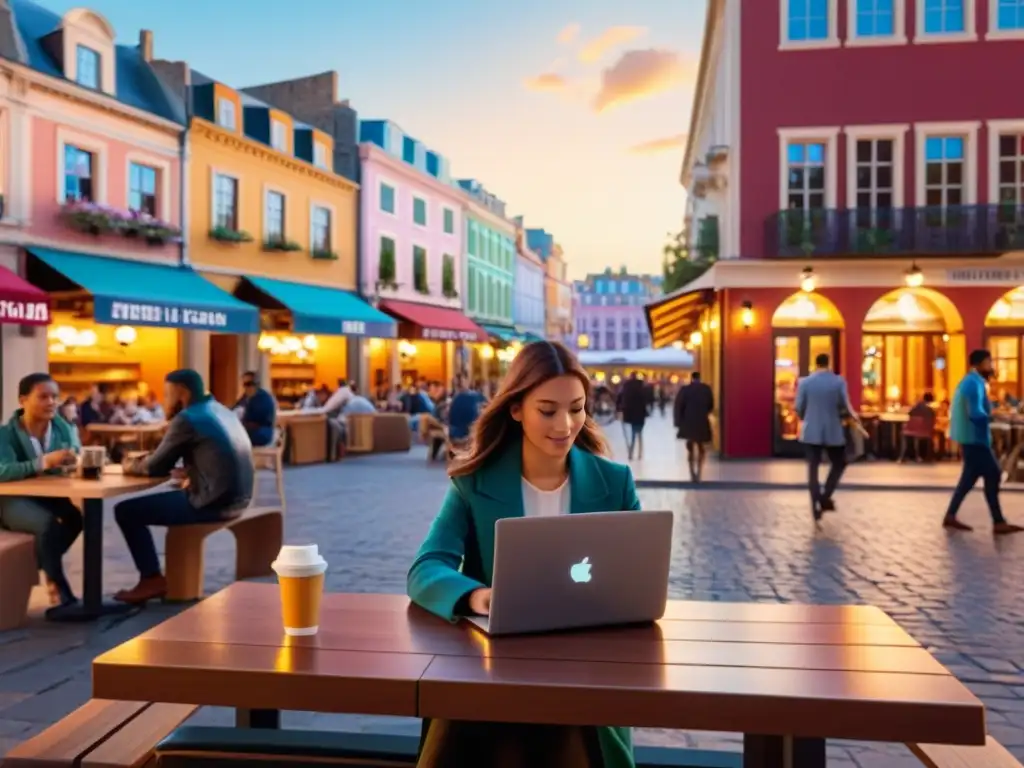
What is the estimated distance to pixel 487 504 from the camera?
2.85m

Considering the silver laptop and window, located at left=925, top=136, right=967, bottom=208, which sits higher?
window, located at left=925, top=136, right=967, bottom=208

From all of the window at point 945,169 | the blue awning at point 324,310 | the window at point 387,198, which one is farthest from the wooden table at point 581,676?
the window at point 387,198

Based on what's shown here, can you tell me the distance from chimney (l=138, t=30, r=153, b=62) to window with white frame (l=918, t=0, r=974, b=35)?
1580cm

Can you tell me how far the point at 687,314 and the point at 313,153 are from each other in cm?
1125

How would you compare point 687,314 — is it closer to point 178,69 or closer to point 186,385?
point 178,69

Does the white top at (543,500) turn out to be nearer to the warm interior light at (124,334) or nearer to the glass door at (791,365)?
the glass door at (791,365)

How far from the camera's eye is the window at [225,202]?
22109 millimetres

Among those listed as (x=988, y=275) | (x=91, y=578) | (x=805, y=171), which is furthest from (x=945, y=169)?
(x=91, y=578)

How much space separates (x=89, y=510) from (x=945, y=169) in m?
16.7

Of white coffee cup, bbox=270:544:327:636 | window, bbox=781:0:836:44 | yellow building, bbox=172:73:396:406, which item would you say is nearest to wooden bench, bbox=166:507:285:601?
white coffee cup, bbox=270:544:327:636

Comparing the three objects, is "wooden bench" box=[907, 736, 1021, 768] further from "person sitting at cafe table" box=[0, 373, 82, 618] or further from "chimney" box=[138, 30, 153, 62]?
"chimney" box=[138, 30, 153, 62]

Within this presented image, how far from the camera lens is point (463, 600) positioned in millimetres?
2496

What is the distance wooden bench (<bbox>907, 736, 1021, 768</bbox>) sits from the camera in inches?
94.8

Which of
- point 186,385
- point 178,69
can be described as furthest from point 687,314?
point 186,385
